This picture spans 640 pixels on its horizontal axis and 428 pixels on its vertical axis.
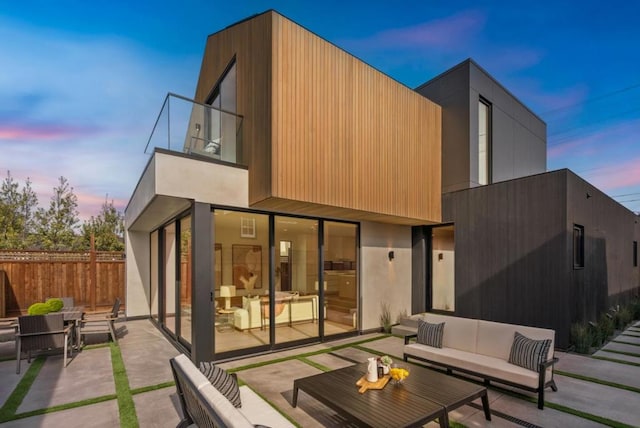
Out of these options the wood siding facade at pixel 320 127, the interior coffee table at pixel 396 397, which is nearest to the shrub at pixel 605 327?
the wood siding facade at pixel 320 127

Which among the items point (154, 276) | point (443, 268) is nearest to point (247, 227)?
point (154, 276)

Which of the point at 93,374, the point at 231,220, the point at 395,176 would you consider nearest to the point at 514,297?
the point at 395,176

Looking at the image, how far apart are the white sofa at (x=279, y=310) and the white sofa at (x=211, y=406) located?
9.43ft

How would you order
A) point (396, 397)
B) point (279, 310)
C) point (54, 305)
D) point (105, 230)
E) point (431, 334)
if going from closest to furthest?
point (396, 397)
point (431, 334)
point (54, 305)
point (279, 310)
point (105, 230)

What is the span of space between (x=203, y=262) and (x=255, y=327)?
1.74 metres

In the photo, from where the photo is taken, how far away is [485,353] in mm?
4898

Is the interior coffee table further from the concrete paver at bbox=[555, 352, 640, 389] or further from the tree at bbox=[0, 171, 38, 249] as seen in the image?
the tree at bbox=[0, 171, 38, 249]

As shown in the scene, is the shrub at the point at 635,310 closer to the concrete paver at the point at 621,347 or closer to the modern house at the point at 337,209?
the modern house at the point at 337,209

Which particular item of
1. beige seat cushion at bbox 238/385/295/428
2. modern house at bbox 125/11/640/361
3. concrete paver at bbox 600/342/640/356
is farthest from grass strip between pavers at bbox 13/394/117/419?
concrete paver at bbox 600/342/640/356

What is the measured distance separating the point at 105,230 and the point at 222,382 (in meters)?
20.6

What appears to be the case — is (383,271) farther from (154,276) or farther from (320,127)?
(154,276)

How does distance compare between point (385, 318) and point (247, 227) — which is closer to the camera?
point (247, 227)

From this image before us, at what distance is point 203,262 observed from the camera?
5598mm

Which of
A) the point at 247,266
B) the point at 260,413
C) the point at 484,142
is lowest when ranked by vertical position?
the point at 260,413
